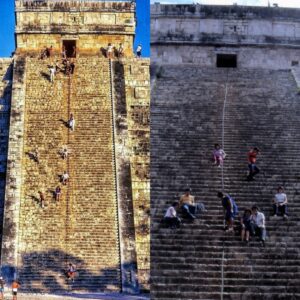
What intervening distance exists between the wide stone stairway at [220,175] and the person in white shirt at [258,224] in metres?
0.13

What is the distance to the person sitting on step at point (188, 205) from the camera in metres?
11.2

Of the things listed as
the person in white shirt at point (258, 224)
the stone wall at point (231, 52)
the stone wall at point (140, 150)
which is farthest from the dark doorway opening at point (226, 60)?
the person in white shirt at point (258, 224)

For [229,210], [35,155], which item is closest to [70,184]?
[35,155]

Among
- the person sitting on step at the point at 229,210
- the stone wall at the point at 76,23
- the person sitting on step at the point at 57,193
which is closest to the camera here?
the person sitting on step at the point at 229,210

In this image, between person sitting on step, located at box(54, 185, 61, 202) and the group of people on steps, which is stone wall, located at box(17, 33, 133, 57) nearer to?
person sitting on step, located at box(54, 185, 61, 202)

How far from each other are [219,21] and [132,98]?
3.20 meters

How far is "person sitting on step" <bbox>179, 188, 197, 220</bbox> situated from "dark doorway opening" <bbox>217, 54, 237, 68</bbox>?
9.57m

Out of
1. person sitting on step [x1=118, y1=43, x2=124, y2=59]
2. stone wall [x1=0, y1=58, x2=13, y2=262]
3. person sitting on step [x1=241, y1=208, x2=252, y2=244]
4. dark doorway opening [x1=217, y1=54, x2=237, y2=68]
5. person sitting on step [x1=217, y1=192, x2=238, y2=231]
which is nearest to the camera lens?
person sitting on step [x1=241, y1=208, x2=252, y2=244]

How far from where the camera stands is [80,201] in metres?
17.4

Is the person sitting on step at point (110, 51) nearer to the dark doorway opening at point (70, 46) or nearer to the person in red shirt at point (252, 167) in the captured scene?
the dark doorway opening at point (70, 46)

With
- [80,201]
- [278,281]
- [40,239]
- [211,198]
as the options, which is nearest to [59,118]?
[80,201]

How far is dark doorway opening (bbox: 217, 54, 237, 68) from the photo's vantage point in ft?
66.8

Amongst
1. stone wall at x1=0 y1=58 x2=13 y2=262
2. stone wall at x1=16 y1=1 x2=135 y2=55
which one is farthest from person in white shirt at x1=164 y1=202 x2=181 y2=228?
stone wall at x1=16 y1=1 x2=135 y2=55

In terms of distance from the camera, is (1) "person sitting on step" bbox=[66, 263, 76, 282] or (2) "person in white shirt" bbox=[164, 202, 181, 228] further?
(1) "person sitting on step" bbox=[66, 263, 76, 282]
